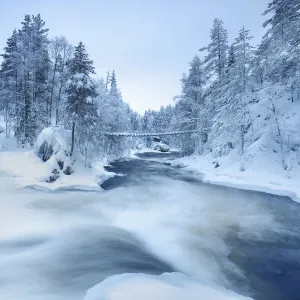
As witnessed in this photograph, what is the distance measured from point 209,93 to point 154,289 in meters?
31.8

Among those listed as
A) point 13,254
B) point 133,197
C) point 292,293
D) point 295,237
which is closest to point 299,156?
point 295,237

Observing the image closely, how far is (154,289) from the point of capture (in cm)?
503

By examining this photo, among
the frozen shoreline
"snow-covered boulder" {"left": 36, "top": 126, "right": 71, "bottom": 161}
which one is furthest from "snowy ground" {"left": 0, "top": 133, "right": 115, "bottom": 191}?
the frozen shoreline

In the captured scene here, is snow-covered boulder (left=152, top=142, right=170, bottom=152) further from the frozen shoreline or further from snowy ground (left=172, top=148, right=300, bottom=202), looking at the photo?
the frozen shoreline

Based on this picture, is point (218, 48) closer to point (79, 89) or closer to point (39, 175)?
point (79, 89)

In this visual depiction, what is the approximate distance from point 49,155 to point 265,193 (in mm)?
16799

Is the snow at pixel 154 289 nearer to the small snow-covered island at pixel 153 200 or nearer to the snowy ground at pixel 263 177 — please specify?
the small snow-covered island at pixel 153 200

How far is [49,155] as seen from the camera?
1930cm

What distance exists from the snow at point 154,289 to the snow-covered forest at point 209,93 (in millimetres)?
14455

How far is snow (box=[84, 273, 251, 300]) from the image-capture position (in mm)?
4758

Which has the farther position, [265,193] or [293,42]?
[293,42]

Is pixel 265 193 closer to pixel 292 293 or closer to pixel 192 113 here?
pixel 292 293

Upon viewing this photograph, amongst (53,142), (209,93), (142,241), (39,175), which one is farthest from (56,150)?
(209,93)

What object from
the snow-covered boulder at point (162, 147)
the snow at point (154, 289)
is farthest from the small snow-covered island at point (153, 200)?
the snow-covered boulder at point (162, 147)
